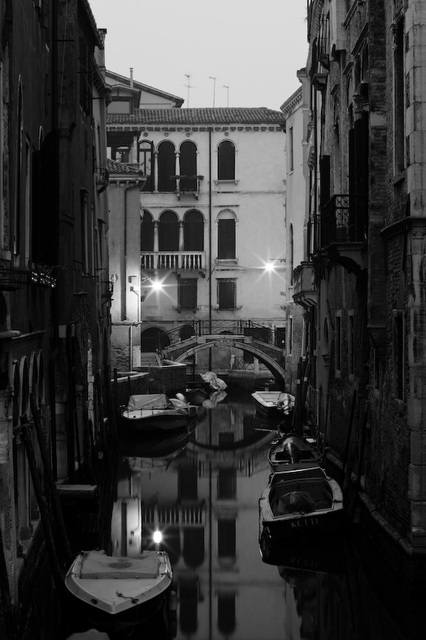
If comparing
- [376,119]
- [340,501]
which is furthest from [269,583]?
[376,119]

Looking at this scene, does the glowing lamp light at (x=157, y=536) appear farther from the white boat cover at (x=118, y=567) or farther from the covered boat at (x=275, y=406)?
the covered boat at (x=275, y=406)

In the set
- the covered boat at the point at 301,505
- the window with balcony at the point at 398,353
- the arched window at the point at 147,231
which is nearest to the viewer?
the window with balcony at the point at 398,353

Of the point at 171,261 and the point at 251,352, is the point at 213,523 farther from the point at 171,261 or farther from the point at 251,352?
the point at 171,261

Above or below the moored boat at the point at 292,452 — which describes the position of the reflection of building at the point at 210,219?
above

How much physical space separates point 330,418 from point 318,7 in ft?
25.8

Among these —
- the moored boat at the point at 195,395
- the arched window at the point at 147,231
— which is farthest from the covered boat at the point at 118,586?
the arched window at the point at 147,231

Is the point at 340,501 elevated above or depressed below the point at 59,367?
below

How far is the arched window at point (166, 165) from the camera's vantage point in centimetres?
3888

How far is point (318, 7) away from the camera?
1995 cm

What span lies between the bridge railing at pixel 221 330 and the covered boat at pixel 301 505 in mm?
23252

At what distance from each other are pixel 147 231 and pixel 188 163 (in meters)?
2.93

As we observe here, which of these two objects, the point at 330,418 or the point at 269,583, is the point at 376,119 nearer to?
the point at 269,583

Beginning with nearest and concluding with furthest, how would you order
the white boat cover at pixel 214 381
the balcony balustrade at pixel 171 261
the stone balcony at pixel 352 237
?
the stone balcony at pixel 352 237 < the white boat cover at pixel 214 381 < the balcony balustrade at pixel 171 261

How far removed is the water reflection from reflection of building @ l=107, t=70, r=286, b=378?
18724 millimetres
